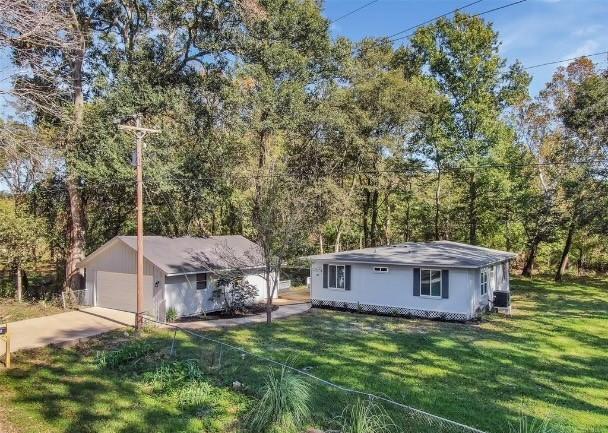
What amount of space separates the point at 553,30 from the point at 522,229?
2276cm

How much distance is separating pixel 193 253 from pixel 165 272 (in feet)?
8.97

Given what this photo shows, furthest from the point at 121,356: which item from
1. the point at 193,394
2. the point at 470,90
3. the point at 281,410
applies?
the point at 470,90

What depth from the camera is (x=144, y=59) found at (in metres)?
20.8

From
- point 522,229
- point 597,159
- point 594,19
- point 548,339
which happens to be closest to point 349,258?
point 548,339

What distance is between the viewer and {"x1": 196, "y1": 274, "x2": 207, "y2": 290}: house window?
58.7ft

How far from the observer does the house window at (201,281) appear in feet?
58.7

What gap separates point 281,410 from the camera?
686 cm

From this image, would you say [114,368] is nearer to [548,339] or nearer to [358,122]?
[548,339]

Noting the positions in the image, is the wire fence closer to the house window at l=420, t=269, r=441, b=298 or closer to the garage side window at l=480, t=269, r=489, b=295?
the house window at l=420, t=269, r=441, b=298

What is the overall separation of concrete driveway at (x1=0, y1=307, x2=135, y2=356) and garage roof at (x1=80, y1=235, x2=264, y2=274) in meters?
2.38

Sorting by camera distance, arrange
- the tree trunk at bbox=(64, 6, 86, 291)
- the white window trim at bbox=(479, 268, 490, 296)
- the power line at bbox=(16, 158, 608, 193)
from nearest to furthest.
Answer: the white window trim at bbox=(479, 268, 490, 296) → the tree trunk at bbox=(64, 6, 86, 291) → the power line at bbox=(16, 158, 608, 193)

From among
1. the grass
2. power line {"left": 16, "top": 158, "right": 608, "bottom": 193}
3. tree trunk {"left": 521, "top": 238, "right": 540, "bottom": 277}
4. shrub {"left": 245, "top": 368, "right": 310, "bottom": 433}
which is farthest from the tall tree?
shrub {"left": 245, "top": 368, "right": 310, "bottom": 433}

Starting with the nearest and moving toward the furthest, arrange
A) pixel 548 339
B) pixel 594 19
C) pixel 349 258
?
pixel 594 19, pixel 548 339, pixel 349 258

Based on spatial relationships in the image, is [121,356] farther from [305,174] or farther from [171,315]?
[305,174]
